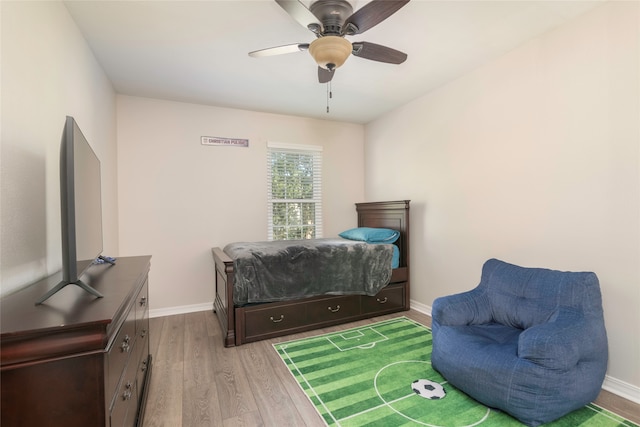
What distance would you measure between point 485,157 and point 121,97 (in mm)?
3963

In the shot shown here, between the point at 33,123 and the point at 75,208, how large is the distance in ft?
2.50

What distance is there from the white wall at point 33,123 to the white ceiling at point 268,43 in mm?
397

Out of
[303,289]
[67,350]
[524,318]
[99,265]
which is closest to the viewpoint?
[67,350]

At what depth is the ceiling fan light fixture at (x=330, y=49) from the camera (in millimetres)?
1711

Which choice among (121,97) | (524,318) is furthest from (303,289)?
(121,97)

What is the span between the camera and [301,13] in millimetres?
1663

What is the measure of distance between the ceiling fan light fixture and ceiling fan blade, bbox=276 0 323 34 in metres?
0.12

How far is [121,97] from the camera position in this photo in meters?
3.37

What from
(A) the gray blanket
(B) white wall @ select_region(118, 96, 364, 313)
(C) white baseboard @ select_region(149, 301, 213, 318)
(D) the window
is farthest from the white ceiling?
(C) white baseboard @ select_region(149, 301, 213, 318)

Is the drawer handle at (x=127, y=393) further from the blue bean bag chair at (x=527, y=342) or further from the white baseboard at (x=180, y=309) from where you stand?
the white baseboard at (x=180, y=309)

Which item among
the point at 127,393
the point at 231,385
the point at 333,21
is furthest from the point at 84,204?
the point at 333,21

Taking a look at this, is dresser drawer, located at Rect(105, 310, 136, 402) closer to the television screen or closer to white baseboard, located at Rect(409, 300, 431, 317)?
the television screen

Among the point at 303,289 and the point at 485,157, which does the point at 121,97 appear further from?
the point at 485,157

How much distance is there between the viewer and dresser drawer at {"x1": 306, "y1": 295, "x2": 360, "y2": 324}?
9.91 ft
